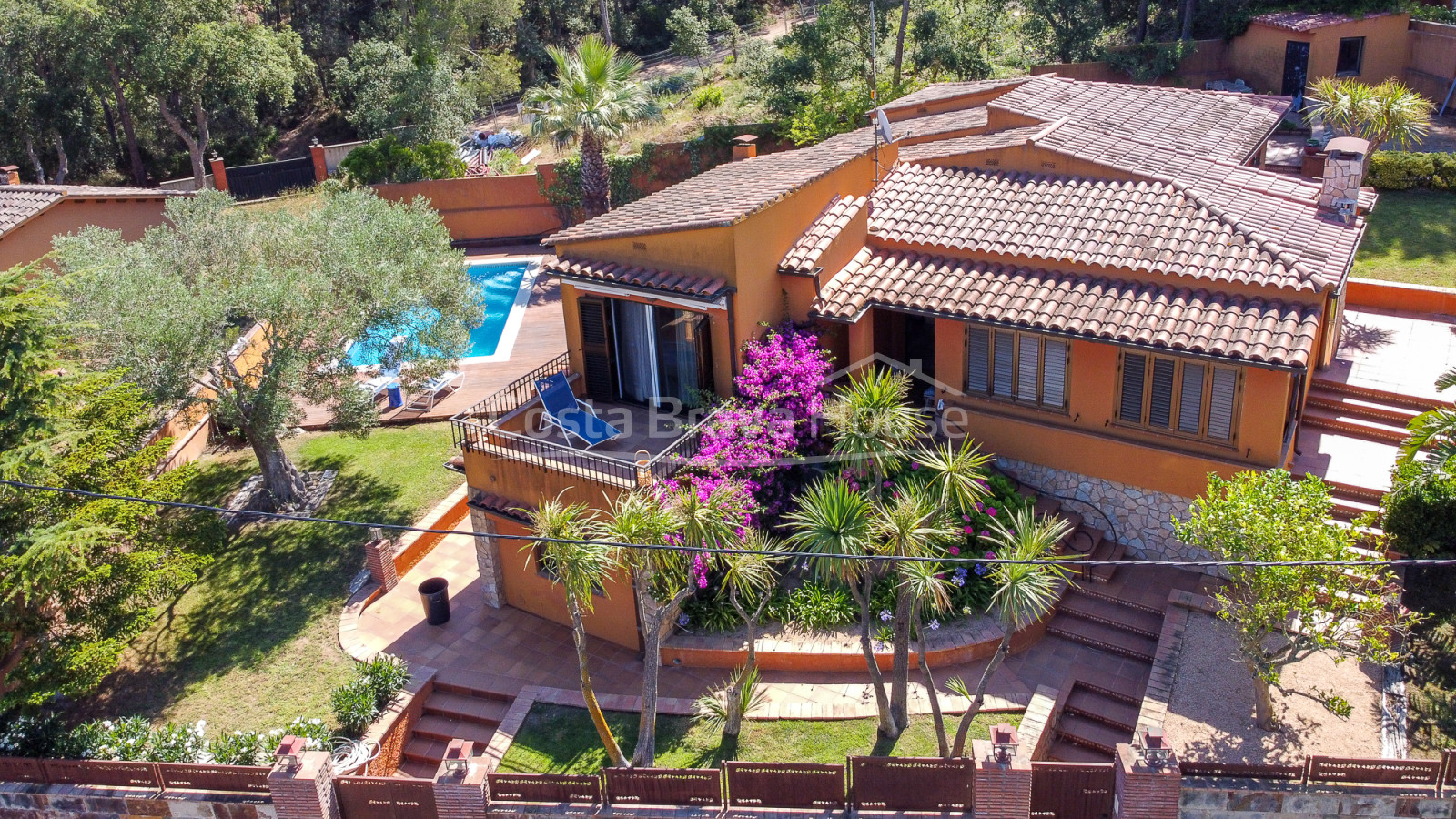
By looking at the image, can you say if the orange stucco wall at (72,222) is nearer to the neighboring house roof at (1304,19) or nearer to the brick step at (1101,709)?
the brick step at (1101,709)

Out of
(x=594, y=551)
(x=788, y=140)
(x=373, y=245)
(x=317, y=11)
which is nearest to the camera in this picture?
(x=594, y=551)

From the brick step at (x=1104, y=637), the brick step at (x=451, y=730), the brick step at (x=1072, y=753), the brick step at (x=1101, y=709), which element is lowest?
the brick step at (x=451, y=730)

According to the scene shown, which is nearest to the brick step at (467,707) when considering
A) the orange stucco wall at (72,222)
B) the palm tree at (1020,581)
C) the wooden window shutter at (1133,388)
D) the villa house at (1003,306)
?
the villa house at (1003,306)

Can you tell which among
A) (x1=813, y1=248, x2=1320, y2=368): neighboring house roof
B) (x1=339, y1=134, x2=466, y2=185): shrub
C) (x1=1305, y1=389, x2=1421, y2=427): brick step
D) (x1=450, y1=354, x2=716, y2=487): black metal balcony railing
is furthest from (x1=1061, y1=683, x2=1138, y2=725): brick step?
(x1=339, y1=134, x2=466, y2=185): shrub

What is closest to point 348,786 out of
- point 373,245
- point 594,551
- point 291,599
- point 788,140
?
point 594,551

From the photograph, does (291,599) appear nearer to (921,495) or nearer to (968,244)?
(921,495)

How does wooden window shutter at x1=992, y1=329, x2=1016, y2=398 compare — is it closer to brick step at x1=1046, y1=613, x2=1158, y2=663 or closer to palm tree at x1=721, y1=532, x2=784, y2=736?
brick step at x1=1046, y1=613, x2=1158, y2=663

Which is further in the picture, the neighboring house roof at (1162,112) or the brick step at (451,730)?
the neighboring house roof at (1162,112)
